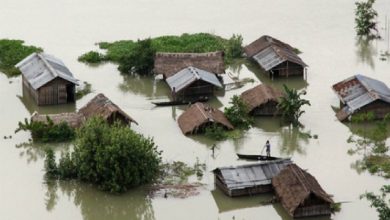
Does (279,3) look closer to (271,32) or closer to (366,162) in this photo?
(271,32)

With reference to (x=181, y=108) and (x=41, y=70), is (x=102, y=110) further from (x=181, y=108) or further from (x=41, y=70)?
(x=41, y=70)

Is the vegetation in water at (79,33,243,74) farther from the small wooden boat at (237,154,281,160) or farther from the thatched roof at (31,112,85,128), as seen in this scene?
the small wooden boat at (237,154,281,160)

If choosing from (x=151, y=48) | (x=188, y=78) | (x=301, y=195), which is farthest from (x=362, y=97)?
(x=151, y=48)

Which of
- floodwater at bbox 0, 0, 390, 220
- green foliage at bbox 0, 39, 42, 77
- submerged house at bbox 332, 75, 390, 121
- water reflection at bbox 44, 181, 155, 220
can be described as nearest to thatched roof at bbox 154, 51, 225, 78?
floodwater at bbox 0, 0, 390, 220

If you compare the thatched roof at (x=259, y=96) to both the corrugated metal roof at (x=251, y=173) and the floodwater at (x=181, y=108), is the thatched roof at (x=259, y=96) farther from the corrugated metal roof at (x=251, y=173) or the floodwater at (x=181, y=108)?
the corrugated metal roof at (x=251, y=173)

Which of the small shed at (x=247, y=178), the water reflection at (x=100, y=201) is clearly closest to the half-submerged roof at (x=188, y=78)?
the small shed at (x=247, y=178)

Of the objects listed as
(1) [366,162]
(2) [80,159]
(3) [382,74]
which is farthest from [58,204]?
(3) [382,74]
